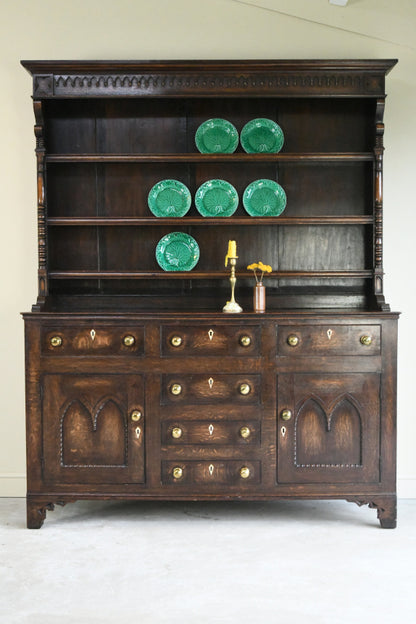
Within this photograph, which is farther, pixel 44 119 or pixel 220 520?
pixel 44 119

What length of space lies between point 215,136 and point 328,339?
1.36m

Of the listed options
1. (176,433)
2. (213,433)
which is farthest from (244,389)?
(176,433)

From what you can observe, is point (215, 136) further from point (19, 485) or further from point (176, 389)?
point (19, 485)

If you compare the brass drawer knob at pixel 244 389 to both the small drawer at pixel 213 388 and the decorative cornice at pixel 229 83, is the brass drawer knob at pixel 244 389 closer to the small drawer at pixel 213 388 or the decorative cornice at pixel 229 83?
the small drawer at pixel 213 388

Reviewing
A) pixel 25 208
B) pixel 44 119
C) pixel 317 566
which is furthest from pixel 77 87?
pixel 317 566

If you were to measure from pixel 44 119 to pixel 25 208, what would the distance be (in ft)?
1.76

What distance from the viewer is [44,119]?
12.0 ft

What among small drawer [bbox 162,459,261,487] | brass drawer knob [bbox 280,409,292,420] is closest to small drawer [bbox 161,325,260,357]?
brass drawer knob [bbox 280,409,292,420]

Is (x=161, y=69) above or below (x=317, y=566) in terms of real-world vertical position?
above

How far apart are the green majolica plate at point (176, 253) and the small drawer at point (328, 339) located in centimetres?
77

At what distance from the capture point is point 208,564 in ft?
9.28

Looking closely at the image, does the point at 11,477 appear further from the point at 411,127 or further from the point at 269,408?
the point at 411,127

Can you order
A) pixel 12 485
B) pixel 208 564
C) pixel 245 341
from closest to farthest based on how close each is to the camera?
pixel 208 564 < pixel 245 341 < pixel 12 485

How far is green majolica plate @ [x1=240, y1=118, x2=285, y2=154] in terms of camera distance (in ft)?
12.1
